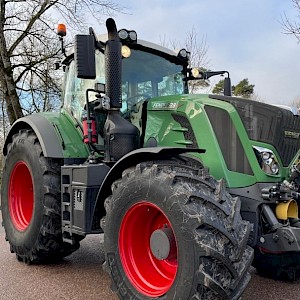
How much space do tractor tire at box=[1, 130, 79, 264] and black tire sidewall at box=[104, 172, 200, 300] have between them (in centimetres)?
123

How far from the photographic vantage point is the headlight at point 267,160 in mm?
3441

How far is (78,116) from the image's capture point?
187 inches

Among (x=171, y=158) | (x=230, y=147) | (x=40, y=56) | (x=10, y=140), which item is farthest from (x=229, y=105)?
(x=40, y=56)

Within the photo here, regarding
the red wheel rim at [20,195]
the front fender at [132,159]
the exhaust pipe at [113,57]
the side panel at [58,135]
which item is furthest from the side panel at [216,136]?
the red wheel rim at [20,195]

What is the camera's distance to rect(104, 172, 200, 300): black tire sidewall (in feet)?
9.00

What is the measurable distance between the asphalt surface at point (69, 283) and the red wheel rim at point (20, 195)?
1.76ft

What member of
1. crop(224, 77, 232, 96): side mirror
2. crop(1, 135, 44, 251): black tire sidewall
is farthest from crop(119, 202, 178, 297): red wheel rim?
crop(224, 77, 232, 96): side mirror

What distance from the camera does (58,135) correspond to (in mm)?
4625

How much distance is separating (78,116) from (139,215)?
1806 millimetres

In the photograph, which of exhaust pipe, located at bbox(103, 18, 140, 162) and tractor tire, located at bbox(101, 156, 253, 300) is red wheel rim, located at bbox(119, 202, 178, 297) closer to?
tractor tire, located at bbox(101, 156, 253, 300)

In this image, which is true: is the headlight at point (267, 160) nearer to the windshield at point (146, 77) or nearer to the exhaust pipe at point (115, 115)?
the exhaust pipe at point (115, 115)

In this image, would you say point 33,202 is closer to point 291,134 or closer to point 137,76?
point 137,76

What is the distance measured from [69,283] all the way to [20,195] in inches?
64.6

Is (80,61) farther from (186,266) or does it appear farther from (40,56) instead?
(40,56)
